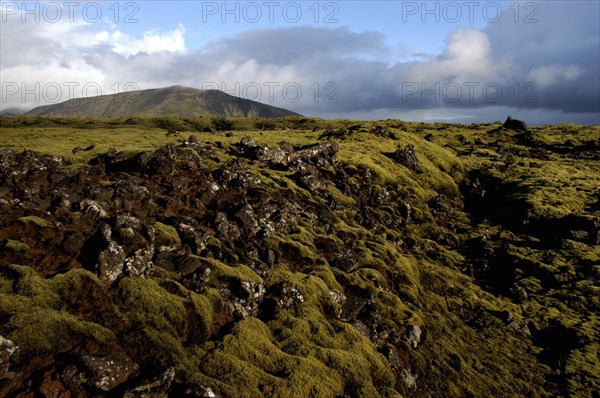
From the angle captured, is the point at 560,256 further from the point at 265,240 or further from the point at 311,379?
the point at 311,379

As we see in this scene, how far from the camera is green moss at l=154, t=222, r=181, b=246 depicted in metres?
29.1

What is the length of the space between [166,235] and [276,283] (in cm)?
946

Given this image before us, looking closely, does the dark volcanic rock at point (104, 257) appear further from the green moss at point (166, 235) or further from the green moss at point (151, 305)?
the green moss at point (166, 235)

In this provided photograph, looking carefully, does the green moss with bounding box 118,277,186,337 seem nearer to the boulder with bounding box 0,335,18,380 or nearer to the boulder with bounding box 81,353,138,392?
the boulder with bounding box 81,353,138,392

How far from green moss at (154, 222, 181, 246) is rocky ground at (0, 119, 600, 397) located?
0.12 m

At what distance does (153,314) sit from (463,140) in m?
107

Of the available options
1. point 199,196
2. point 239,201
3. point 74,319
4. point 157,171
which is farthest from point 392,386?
point 157,171

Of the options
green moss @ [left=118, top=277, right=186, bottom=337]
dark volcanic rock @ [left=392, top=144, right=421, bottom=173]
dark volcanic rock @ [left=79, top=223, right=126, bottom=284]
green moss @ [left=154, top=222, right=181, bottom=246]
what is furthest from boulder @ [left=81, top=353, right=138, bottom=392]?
dark volcanic rock @ [left=392, top=144, right=421, bottom=173]

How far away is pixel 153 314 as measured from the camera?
22.2m

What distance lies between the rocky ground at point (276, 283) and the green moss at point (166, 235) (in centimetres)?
A: 12

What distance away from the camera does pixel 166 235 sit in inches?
1172

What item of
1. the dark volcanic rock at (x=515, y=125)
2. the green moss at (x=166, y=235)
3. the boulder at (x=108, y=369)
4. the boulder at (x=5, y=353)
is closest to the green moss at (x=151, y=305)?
the boulder at (x=108, y=369)

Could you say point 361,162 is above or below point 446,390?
above

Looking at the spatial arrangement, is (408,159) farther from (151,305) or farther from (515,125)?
(515,125)
